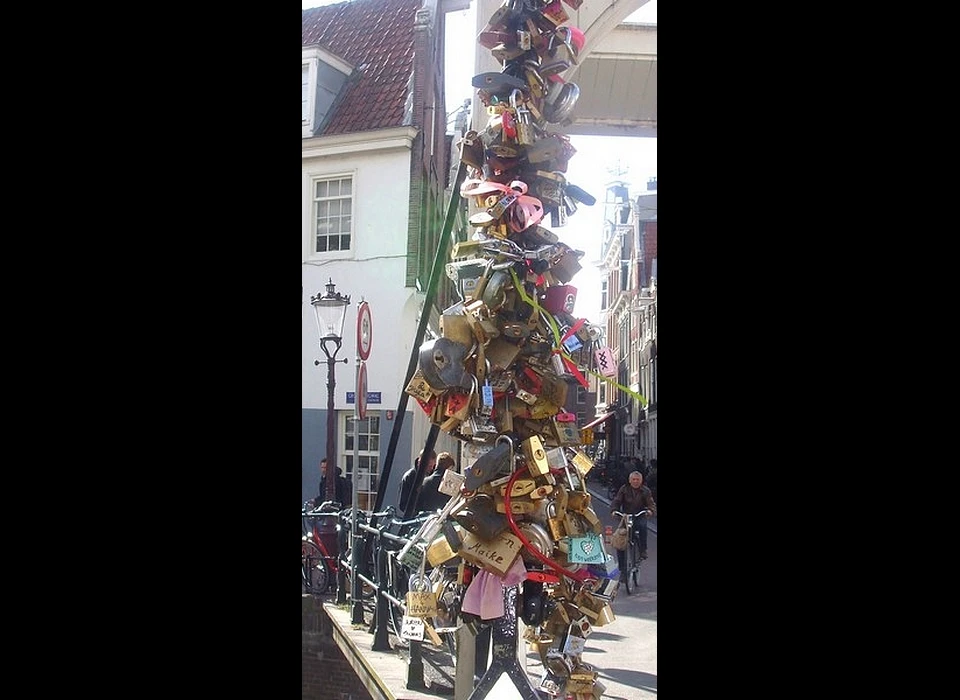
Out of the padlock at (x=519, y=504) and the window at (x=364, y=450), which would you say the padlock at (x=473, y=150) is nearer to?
the padlock at (x=519, y=504)

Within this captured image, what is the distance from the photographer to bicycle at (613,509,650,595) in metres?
5.40

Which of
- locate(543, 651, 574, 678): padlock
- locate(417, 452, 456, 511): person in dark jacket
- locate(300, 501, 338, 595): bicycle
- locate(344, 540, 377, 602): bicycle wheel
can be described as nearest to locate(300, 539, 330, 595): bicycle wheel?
locate(300, 501, 338, 595): bicycle

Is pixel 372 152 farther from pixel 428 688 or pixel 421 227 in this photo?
pixel 428 688

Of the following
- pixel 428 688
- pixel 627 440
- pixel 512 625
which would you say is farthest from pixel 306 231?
pixel 512 625

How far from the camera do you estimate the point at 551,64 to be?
87.9 inches

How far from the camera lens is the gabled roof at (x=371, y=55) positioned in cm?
459

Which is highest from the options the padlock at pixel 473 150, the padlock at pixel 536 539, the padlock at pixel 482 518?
the padlock at pixel 473 150

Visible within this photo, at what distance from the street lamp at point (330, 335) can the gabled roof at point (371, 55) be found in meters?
1.17

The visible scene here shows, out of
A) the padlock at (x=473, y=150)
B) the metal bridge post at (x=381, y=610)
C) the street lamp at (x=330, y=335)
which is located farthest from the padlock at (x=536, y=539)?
the street lamp at (x=330, y=335)

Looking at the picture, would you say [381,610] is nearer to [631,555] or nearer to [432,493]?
[432,493]

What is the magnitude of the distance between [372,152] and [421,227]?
0.47 metres

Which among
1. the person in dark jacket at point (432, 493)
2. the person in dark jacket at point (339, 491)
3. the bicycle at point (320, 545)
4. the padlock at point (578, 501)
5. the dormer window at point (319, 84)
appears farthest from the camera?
the dormer window at point (319, 84)
